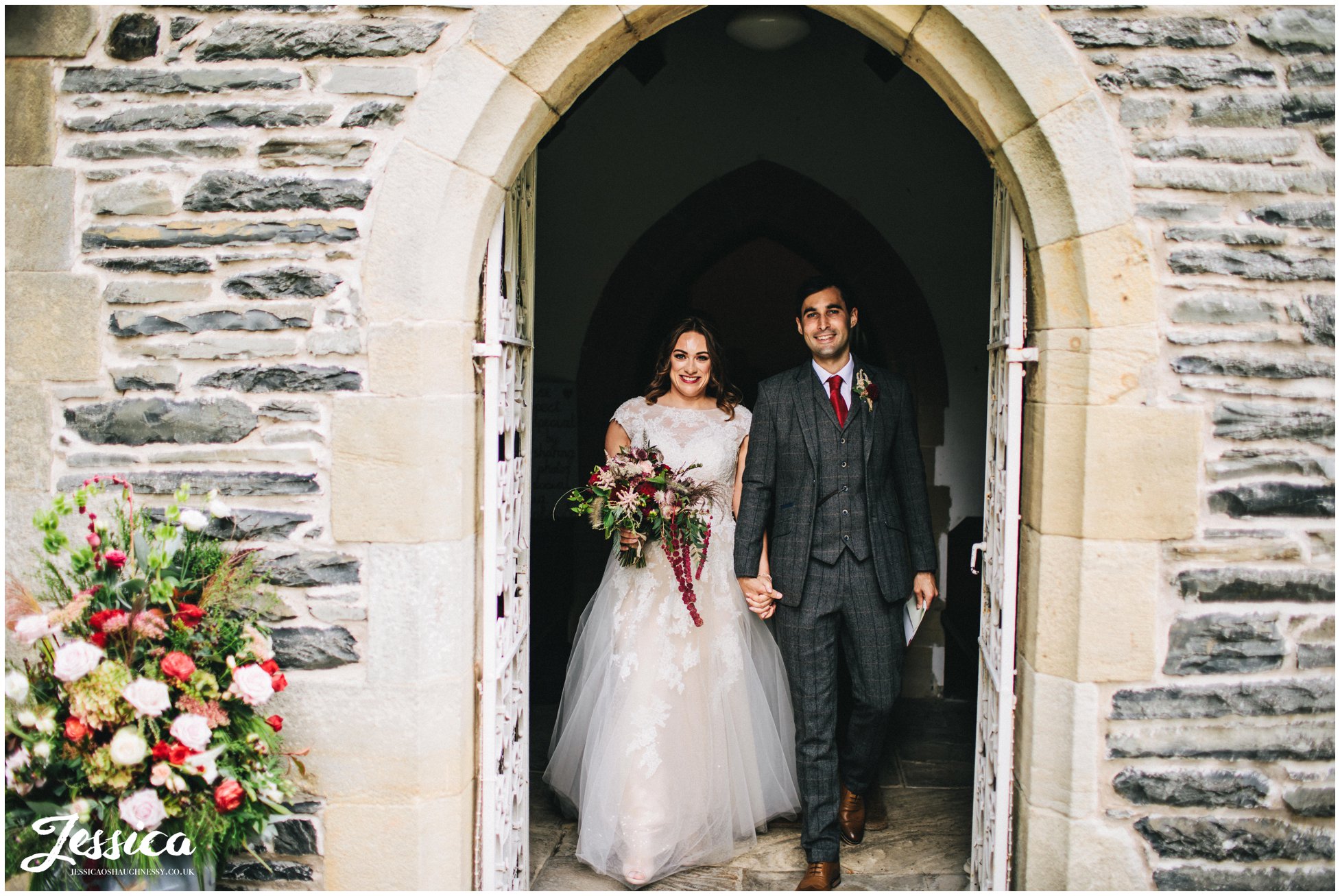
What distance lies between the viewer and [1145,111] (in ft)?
8.78

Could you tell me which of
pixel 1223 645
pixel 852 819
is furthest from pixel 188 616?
pixel 1223 645

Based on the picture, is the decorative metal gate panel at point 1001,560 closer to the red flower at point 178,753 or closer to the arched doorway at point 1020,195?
the arched doorway at point 1020,195

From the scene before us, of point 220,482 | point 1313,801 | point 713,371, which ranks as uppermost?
point 713,371

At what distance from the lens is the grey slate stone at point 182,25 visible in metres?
2.77

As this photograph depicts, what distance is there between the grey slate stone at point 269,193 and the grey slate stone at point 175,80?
26 cm

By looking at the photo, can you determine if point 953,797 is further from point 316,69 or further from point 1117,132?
point 316,69

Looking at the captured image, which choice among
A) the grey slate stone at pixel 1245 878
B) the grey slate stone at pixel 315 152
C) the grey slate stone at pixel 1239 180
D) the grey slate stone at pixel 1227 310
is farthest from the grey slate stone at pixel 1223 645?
the grey slate stone at pixel 315 152

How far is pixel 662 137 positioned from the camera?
216 inches

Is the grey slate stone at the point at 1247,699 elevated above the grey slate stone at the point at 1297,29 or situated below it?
below

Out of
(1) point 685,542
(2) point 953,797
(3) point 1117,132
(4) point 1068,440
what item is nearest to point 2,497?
(1) point 685,542

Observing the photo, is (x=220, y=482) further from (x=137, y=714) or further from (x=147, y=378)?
(x=137, y=714)

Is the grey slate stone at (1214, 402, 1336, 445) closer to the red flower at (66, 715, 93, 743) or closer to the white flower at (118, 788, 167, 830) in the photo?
the white flower at (118, 788, 167, 830)

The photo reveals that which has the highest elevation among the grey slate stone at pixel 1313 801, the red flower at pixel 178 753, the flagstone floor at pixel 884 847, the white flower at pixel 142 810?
the red flower at pixel 178 753

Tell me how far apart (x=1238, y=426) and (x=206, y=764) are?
9.66 ft
